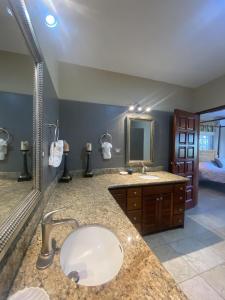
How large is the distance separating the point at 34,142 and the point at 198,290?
6.37ft

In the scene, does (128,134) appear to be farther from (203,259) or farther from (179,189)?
(203,259)

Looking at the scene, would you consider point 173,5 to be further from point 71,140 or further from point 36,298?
Result: point 36,298

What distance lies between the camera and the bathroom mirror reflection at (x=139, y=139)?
8.97ft

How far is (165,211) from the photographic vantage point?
232 cm

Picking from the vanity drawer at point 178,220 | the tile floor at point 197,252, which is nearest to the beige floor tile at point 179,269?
the tile floor at point 197,252

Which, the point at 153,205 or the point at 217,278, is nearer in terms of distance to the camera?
the point at 217,278

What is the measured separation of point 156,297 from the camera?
501mm

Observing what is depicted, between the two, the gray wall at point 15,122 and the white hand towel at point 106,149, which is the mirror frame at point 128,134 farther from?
the gray wall at point 15,122

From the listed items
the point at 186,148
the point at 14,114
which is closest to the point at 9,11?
the point at 14,114

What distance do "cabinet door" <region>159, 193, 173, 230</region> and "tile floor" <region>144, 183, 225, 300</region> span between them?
130 mm

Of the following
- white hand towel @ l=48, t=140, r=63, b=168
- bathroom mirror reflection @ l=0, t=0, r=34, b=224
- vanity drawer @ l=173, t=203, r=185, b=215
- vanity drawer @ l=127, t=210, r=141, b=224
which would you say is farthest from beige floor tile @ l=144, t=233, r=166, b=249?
bathroom mirror reflection @ l=0, t=0, r=34, b=224

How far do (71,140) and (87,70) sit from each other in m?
1.19

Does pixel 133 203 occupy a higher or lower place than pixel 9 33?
lower

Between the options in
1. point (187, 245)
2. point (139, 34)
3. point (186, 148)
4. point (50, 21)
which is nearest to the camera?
point (50, 21)
